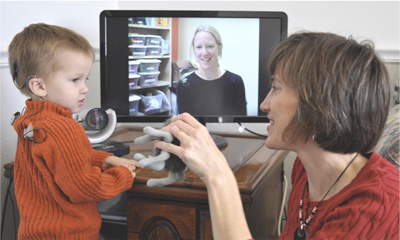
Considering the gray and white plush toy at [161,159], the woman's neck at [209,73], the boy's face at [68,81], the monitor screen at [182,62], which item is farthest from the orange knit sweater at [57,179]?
the woman's neck at [209,73]

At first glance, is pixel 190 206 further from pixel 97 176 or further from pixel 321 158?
pixel 321 158

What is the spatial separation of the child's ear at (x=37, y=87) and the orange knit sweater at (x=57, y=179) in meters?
0.03

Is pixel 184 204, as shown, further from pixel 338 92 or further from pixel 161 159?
pixel 338 92

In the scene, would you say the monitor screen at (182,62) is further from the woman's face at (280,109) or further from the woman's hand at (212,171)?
the woman's hand at (212,171)

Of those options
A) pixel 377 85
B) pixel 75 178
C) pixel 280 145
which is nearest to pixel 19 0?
pixel 75 178

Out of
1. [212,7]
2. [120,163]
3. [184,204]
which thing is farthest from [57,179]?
[212,7]

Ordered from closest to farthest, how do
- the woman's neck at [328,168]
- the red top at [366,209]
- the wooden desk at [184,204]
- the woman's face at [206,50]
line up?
the red top at [366,209], the woman's neck at [328,168], the wooden desk at [184,204], the woman's face at [206,50]

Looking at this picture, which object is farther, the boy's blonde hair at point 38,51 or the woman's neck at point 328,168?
the boy's blonde hair at point 38,51

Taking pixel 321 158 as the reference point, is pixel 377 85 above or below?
above

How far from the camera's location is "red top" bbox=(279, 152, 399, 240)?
0.68 m

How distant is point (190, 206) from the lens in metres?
0.98

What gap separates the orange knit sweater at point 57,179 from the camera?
0.91 metres

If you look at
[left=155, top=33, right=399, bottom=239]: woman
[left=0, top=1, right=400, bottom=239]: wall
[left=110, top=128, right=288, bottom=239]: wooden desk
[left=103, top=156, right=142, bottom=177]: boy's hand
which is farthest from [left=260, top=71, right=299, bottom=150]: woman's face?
[left=0, top=1, right=400, bottom=239]: wall

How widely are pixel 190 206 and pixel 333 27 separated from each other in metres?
1.11
